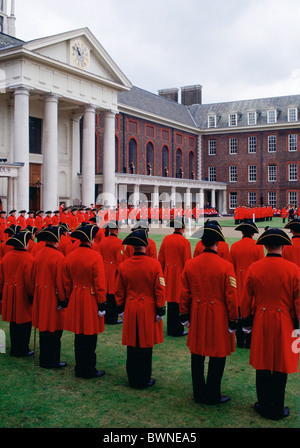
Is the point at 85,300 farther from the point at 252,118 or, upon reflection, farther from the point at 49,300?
the point at 252,118

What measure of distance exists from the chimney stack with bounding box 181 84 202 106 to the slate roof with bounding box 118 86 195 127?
7.17 feet

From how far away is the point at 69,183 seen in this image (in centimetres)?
3394

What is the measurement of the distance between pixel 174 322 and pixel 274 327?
10.9 ft

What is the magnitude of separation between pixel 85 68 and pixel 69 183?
862cm

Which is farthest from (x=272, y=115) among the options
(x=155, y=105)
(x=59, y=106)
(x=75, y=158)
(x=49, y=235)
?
(x=49, y=235)

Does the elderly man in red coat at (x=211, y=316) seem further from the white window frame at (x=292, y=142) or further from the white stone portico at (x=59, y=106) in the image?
the white window frame at (x=292, y=142)

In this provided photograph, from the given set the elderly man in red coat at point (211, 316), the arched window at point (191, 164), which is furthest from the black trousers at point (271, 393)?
the arched window at point (191, 164)

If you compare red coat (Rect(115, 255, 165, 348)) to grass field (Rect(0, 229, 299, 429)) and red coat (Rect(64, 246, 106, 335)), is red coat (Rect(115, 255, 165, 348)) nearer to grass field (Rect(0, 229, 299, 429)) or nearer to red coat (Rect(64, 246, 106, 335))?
red coat (Rect(64, 246, 106, 335))

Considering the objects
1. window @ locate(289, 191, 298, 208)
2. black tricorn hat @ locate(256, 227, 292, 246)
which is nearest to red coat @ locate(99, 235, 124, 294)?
black tricorn hat @ locate(256, 227, 292, 246)

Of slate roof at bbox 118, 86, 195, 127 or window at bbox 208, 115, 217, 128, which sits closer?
slate roof at bbox 118, 86, 195, 127

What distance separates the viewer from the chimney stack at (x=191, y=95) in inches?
2297

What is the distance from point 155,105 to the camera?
47.8 m

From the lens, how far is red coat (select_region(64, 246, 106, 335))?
225 inches

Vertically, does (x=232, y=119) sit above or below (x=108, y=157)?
above
